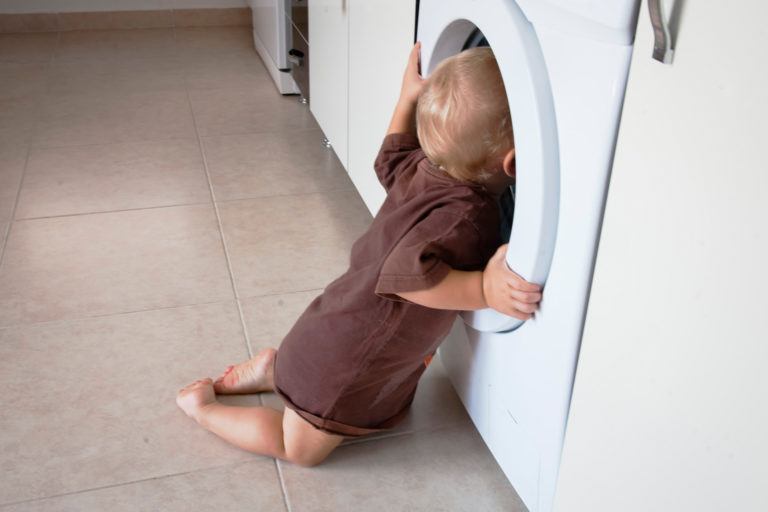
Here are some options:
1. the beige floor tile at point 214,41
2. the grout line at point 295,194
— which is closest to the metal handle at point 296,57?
the grout line at point 295,194

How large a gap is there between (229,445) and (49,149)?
1.24 meters

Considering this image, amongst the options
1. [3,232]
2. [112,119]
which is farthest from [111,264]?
[112,119]

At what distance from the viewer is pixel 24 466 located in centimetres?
112

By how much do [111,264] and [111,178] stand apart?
43 cm

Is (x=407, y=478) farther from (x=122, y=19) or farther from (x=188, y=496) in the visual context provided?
(x=122, y=19)

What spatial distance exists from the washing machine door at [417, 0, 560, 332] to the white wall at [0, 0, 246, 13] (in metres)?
2.54

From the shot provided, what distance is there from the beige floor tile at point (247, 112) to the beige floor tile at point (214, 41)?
46 cm

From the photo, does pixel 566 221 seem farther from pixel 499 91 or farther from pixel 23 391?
pixel 23 391

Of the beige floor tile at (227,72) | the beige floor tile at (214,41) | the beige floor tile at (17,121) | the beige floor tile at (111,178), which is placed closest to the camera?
the beige floor tile at (111,178)

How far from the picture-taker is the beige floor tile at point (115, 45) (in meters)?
2.86

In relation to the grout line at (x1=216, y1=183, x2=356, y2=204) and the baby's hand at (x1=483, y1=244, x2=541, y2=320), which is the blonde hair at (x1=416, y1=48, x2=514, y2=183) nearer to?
the baby's hand at (x1=483, y1=244, x2=541, y2=320)

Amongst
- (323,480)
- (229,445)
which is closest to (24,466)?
(229,445)

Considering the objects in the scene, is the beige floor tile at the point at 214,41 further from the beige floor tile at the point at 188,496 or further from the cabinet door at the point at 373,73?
the beige floor tile at the point at 188,496

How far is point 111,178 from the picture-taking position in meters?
1.96
